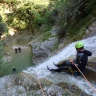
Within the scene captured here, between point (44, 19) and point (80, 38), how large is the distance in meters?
7.62

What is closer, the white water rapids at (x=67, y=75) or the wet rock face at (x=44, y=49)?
the white water rapids at (x=67, y=75)

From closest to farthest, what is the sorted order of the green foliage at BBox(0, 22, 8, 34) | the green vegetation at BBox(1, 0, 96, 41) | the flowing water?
the green vegetation at BBox(1, 0, 96, 41)
the flowing water
the green foliage at BBox(0, 22, 8, 34)

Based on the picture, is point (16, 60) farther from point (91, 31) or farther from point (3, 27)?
point (91, 31)

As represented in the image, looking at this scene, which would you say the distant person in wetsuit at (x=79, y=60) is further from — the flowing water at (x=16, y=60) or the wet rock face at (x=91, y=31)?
the flowing water at (x=16, y=60)

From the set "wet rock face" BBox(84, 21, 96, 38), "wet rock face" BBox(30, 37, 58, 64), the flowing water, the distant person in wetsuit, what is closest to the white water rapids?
the distant person in wetsuit

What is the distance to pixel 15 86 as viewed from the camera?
7.95m

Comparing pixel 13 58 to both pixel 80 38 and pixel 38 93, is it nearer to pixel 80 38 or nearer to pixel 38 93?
pixel 80 38

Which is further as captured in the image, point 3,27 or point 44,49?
point 3,27

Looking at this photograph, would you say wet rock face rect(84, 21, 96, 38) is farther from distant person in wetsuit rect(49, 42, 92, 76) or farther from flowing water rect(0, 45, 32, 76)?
flowing water rect(0, 45, 32, 76)

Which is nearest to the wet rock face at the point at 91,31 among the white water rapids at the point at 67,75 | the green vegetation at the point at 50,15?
the green vegetation at the point at 50,15

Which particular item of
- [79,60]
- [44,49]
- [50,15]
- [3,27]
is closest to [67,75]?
[79,60]

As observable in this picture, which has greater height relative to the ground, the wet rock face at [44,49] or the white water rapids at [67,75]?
the white water rapids at [67,75]

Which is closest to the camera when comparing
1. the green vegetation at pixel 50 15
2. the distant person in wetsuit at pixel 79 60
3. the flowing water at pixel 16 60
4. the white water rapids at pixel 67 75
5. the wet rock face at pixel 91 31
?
the white water rapids at pixel 67 75

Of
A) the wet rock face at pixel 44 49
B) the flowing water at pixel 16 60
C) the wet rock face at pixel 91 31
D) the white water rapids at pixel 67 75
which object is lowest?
the flowing water at pixel 16 60
